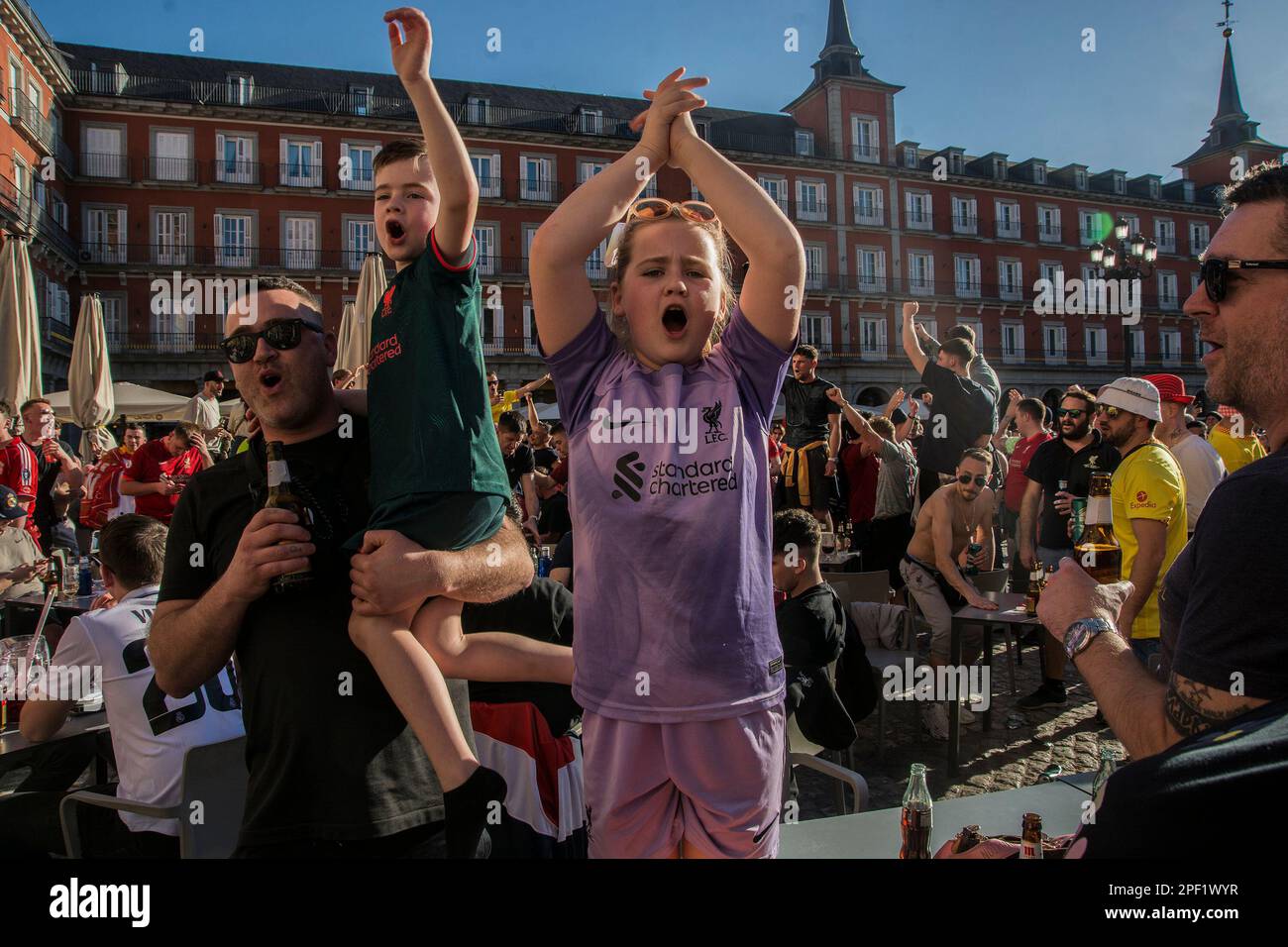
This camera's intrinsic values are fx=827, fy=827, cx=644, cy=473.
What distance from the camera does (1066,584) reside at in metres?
1.83

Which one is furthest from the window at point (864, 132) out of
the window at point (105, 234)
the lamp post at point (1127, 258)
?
the window at point (105, 234)

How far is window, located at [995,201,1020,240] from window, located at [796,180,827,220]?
51.5 feet

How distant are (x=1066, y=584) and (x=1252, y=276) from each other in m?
0.71

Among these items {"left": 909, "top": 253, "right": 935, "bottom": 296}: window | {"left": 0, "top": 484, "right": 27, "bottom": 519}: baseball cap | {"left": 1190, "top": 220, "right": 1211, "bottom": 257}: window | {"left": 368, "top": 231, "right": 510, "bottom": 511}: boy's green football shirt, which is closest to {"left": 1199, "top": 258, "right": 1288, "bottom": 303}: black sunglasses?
{"left": 368, "top": 231, "right": 510, "bottom": 511}: boy's green football shirt

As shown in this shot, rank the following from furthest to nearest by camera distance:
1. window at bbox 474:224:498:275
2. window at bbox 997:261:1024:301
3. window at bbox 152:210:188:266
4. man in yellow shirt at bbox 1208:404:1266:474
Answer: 1. window at bbox 997:261:1024:301
2. window at bbox 474:224:498:275
3. window at bbox 152:210:188:266
4. man in yellow shirt at bbox 1208:404:1266:474

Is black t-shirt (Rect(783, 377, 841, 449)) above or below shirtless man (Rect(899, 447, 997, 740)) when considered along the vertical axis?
above

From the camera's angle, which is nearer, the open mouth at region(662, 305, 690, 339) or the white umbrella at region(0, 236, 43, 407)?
the open mouth at region(662, 305, 690, 339)

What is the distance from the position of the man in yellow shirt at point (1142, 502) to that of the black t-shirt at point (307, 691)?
4.29 m

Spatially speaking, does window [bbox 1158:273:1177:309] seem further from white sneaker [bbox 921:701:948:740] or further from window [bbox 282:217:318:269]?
white sneaker [bbox 921:701:948:740]

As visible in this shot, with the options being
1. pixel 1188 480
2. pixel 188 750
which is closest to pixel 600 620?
pixel 188 750

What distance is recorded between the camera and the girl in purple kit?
171 cm

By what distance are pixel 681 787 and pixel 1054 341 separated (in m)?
53.9

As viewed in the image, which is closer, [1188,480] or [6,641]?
[6,641]
